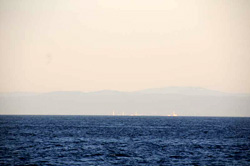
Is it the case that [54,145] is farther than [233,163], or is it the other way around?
[54,145]

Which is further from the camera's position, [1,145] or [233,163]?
[1,145]

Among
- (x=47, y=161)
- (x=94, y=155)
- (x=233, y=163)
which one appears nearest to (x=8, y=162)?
(x=47, y=161)

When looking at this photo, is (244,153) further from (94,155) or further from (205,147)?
(94,155)

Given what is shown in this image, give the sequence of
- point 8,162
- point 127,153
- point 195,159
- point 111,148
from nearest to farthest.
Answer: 1. point 8,162
2. point 195,159
3. point 127,153
4. point 111,148

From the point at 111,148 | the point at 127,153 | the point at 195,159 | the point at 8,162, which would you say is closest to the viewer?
the point at 8,162

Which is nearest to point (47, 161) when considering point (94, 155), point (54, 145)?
point (94, 155)

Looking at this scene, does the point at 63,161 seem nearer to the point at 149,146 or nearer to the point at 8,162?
the point at 8,162

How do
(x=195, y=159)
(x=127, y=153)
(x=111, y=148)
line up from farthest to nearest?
(x=111, y=148)
(x=127, y=153)
(x=195, y=159)

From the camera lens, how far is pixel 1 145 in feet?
209

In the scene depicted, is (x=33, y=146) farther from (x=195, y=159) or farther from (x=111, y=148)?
(x=195, y=159)

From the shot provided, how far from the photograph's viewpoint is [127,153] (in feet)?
183

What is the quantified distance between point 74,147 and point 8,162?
664 inches

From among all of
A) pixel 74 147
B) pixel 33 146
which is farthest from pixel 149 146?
pixel 33 146

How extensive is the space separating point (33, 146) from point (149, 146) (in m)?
18.5
